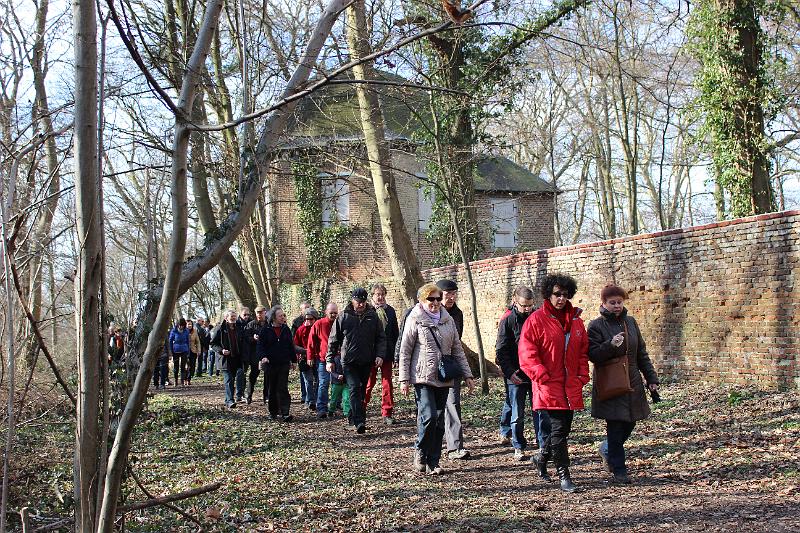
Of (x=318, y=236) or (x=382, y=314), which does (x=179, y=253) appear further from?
(x=318, y=236)

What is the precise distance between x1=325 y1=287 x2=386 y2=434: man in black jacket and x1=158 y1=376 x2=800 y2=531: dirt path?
0.57m

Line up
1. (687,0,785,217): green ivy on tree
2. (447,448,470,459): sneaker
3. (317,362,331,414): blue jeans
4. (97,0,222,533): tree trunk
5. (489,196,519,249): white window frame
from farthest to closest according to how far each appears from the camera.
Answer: (489,196,519,249): white window frame → (687,0,785,217): green ivy on tree → (317,362,331,414): blue jeans → (447,448,470,459): sneaker → (97,0,222,533): tree trunk

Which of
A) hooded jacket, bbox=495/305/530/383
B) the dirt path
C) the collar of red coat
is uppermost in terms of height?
the collar of red coat

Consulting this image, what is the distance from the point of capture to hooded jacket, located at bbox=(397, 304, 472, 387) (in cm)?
838

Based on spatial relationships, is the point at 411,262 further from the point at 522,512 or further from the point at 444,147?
the point at 522,512

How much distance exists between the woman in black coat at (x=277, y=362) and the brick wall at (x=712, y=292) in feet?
19.4

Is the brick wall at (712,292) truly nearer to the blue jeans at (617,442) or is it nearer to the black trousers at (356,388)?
the blue jeans at (617,442)

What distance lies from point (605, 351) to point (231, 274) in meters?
17.0

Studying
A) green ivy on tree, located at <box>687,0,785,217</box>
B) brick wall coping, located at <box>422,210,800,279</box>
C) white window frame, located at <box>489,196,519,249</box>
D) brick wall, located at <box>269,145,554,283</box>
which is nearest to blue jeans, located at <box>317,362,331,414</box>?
brick wall coping, located at <box>422,210,800,279</box>

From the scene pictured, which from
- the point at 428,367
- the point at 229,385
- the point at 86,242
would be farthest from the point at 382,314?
the point at 86,242

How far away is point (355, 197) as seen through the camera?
101 ft

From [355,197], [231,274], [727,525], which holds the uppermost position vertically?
[355,197]

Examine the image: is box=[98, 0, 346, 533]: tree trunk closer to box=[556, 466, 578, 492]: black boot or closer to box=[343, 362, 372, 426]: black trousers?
box=[556, 466, 578, 492]: black boot

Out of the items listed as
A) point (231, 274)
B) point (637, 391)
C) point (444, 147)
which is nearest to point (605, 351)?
point (637, 391)
